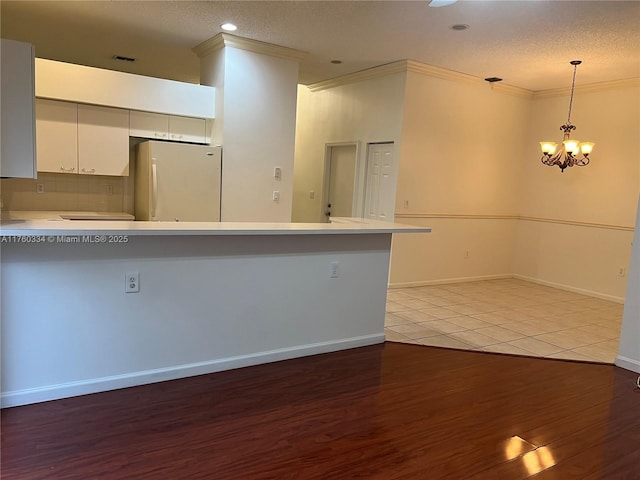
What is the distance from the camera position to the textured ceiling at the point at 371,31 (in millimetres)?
3600

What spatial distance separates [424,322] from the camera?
439cm

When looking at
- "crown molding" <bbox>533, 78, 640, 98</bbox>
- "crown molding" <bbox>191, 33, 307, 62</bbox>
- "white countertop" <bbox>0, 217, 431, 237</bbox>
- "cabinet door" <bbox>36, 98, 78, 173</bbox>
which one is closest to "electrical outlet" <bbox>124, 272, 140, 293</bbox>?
"white countertop" <bbox>0, 217, 431, 237</bbox>

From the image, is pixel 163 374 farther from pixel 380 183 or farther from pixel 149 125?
pixel 380 183

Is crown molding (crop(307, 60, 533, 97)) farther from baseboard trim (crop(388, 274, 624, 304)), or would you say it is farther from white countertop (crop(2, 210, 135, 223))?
white countertop (crop(2, 210, 135, 223))

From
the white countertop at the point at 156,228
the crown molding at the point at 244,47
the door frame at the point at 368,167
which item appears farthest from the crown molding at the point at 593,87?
the white countertop at the point at 156,228

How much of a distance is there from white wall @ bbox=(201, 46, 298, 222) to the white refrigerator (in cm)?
13

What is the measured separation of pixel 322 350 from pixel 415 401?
894mm

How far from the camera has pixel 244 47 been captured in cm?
461

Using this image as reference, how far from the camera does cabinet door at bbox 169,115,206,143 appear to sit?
4746 millimetres

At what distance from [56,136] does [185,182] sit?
4.18 ft

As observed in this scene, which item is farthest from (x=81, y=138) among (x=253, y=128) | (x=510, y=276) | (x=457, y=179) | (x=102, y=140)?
(x=510, y=276)

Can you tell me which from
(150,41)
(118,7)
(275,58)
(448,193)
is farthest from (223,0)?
(448,193)

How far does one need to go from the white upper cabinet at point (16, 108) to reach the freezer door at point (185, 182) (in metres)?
2.02

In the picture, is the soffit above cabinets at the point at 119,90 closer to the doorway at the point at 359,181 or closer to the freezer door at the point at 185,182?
the freezer door at the point at 185,182
